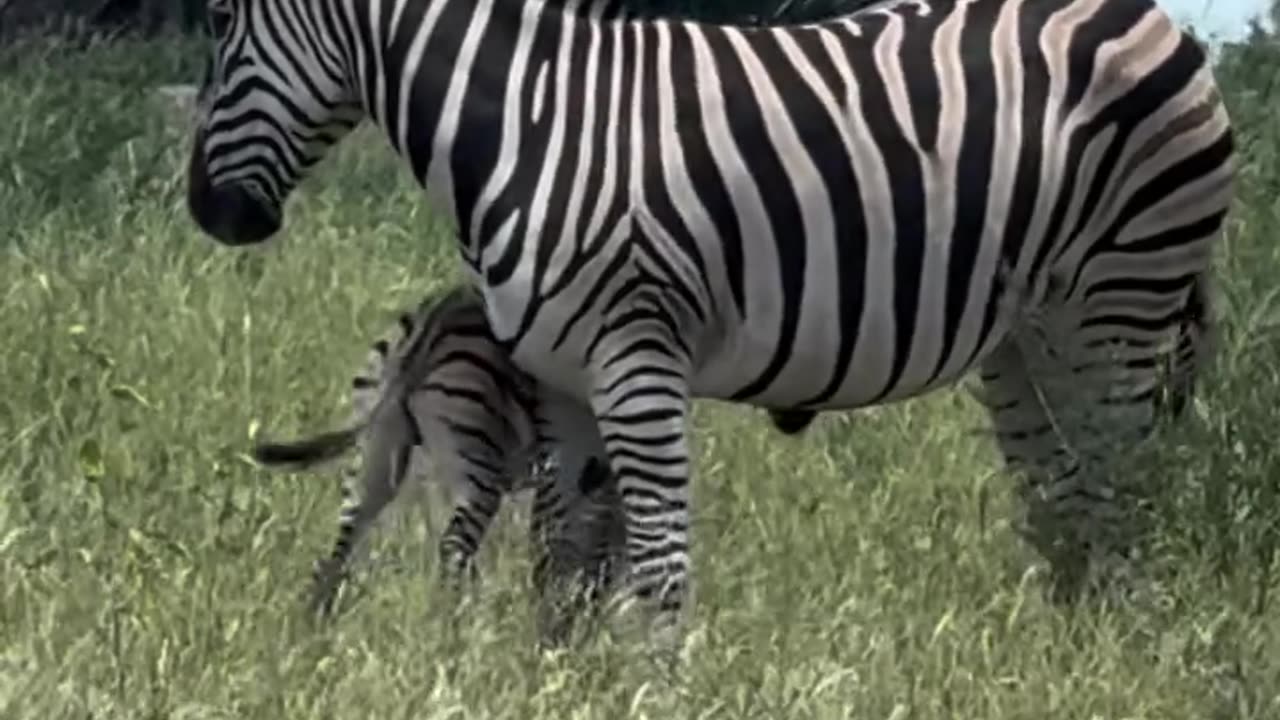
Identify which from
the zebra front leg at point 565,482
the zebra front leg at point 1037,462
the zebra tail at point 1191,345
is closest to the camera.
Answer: the zebra front leg at point 565,482

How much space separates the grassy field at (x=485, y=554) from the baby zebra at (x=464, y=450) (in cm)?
13

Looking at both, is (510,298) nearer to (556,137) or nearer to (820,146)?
(556,137)

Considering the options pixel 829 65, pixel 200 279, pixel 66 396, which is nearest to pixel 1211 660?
pixel 829 65

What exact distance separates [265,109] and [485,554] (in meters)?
1.08

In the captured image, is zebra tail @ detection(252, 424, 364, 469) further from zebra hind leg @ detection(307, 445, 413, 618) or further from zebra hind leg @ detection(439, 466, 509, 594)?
zebra hind leg @ detection(439, 466, 509, 594)

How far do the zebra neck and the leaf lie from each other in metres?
1.23

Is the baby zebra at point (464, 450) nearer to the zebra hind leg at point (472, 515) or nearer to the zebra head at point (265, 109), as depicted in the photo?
the zebra hind leg at point (472, 515)

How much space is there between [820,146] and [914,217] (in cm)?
24

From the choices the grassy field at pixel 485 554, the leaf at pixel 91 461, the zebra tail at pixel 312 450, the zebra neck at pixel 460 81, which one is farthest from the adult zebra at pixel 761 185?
the leaf at pixel 91 461

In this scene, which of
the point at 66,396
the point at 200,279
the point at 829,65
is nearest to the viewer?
the point at 829,65

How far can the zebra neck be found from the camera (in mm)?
5453

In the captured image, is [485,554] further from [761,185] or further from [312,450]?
[761,185]

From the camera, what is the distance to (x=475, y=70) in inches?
218

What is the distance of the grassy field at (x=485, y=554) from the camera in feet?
16.0
